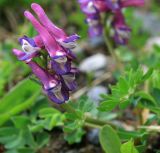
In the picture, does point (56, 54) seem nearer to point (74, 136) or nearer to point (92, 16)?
point (74, 136)

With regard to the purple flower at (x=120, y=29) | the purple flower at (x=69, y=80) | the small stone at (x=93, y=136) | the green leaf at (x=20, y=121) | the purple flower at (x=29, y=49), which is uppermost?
the purple flower at (x=29, y=49)

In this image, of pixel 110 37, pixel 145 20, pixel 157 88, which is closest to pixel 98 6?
pixel 110 37

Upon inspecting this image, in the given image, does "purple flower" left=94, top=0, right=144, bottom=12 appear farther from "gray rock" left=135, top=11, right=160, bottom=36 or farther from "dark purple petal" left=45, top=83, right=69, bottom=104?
"gray rock" left=135, top=11, right=160, bottom=36

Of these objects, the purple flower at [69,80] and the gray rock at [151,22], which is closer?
the purple flower at [69,80]

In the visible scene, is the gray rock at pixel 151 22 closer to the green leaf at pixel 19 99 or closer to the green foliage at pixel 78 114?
the green leaf at pixel 19 99

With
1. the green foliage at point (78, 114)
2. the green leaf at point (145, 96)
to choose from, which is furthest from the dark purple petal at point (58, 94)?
the green leaf at point (145, 96)

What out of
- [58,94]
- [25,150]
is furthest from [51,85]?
[25,150]
